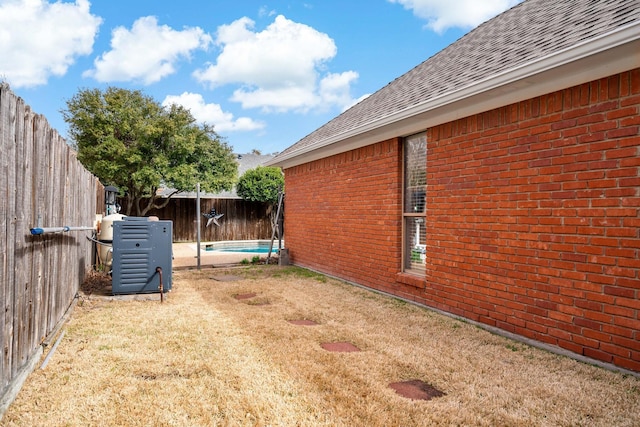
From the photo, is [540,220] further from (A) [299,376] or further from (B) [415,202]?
(A) [299,376]

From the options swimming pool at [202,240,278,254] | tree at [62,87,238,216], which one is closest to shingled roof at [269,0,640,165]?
swimming pool at [202,240,278,254]

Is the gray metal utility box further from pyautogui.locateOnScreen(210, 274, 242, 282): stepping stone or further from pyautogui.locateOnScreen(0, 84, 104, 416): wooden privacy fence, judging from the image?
pyautogui.locateOnScreen(210, 274, 242, 282): stepping stone

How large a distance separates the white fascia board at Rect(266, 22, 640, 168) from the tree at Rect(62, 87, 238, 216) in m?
12.6

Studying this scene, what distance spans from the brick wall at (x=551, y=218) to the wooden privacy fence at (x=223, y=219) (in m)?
15.7

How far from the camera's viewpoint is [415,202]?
6.12m

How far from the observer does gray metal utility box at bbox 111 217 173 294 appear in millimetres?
6113

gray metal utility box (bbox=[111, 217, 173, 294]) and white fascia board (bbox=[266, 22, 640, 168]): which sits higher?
white fascia board (bbox=[266, 22, 640, 168])

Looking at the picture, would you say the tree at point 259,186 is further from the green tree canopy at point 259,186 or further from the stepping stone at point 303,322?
the stepping stone at point 303,322

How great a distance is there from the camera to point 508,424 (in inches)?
97.8

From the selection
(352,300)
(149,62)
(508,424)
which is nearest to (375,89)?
(352,300)

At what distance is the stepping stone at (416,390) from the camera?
291cm

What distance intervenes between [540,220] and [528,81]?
134cm

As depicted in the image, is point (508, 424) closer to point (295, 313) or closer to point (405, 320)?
point (405, 320)

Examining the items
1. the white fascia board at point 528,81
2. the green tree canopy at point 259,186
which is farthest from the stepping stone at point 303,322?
the green tree canopy at point 259,186
